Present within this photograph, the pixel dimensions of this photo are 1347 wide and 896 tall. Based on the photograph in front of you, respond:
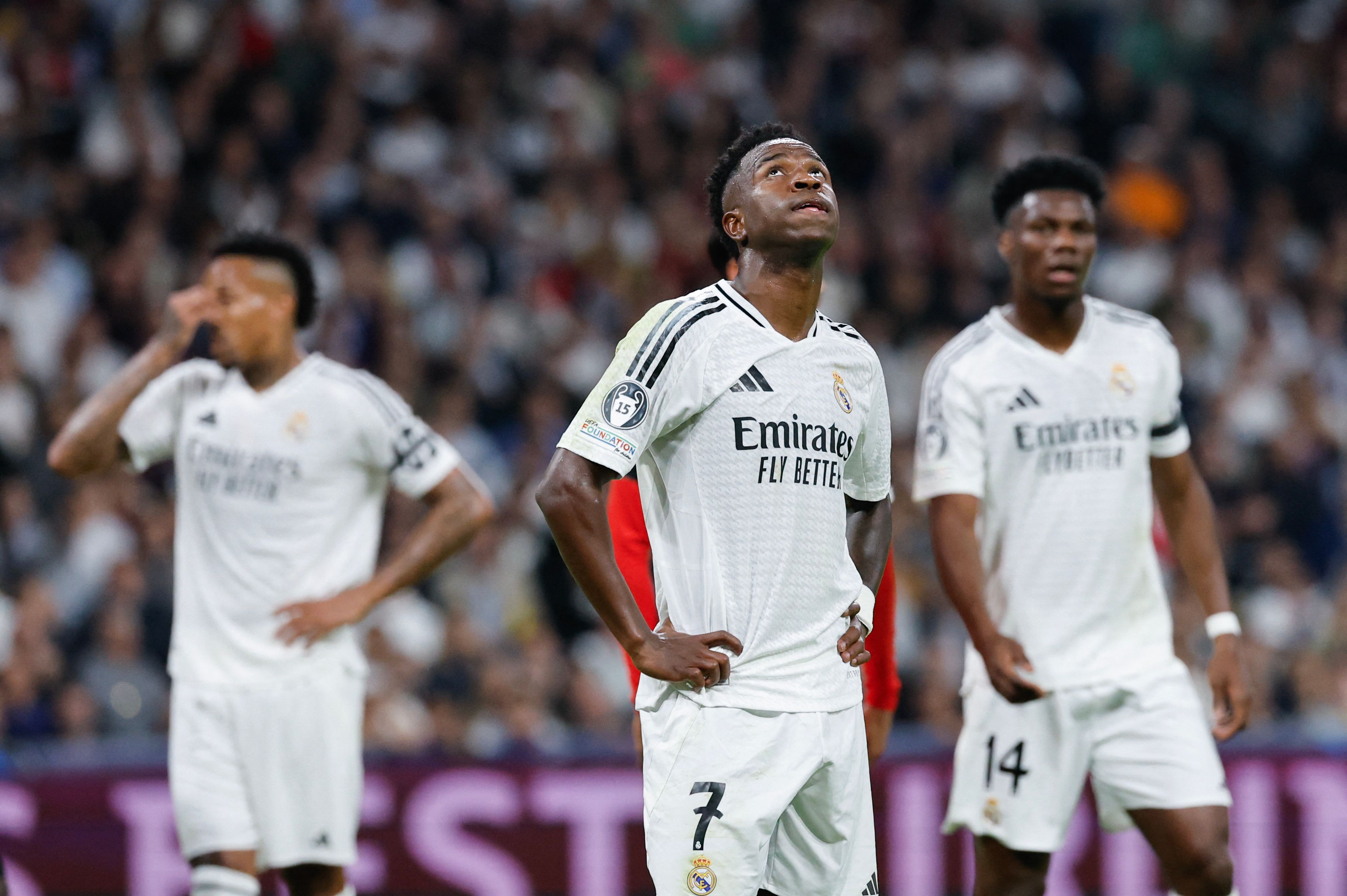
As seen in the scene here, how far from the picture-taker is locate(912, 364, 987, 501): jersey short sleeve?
17.6 feet

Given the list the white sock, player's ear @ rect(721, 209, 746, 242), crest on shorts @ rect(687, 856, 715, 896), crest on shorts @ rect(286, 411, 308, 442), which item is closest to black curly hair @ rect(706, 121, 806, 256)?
player's ear @ rect(721, 209, 746, 242)

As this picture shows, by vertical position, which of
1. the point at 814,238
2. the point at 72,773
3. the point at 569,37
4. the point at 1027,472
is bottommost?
the point at 72,773

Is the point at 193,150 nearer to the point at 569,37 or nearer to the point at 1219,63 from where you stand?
the point at 569,37

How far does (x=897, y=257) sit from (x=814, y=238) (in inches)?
322

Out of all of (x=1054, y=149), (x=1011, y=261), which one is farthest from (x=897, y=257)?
(x=1011, y=261)

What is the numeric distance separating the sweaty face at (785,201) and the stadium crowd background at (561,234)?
445 centimetres

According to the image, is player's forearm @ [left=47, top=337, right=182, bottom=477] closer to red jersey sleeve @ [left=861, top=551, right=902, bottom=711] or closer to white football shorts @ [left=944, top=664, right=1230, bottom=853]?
red jersey sleeve @ [left=861, top=551, right=902, bottom=711]

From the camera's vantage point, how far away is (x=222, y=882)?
221 inches

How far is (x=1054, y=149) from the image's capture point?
511 inches

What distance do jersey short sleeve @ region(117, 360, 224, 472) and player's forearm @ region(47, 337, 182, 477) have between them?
7 centimetres

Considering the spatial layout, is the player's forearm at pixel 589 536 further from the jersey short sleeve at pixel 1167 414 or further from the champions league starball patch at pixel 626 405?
the jersey short sleeve at pixel 1167 414

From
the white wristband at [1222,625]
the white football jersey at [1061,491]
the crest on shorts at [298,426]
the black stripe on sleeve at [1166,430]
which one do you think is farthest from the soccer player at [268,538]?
the white wristband at [1222,625]

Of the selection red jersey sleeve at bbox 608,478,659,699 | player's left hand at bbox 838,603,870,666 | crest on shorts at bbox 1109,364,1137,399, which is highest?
crest on shorts at bbox 1109,364,1137,399

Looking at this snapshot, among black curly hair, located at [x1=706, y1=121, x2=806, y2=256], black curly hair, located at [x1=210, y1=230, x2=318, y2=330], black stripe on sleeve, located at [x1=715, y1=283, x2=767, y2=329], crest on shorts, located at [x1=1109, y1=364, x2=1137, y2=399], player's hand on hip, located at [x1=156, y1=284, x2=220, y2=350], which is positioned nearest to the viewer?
black stripe on sleeve, located at [x1=715, y1=283, x2=767, y2=329]
